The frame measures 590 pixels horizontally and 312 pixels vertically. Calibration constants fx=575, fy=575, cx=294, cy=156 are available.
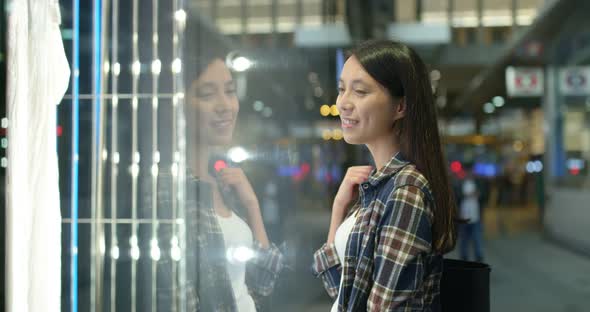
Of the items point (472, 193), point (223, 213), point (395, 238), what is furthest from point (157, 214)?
point (472, 193)

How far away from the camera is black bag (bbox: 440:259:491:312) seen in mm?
1382

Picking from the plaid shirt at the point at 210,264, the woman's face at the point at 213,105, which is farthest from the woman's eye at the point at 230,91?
the plaid shirt at the point at 210,264

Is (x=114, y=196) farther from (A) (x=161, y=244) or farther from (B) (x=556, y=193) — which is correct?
(B) (x=556, y=193)

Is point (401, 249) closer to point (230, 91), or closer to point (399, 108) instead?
point (399, 108)

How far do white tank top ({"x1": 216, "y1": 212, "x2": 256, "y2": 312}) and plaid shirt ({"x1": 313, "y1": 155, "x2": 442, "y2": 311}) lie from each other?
0.72 meters

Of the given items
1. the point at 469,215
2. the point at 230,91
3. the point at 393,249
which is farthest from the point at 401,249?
the point at 469,215

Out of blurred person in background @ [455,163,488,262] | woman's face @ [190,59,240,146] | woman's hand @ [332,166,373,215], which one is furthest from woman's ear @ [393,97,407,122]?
blurred person in background @ [455,163,488,262]

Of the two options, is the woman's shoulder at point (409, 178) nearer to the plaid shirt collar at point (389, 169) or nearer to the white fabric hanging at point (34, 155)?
the plaid shirt collar at point (389, 169)

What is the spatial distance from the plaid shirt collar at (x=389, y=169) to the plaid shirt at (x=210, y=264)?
0.79 m

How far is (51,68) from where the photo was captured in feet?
6.52

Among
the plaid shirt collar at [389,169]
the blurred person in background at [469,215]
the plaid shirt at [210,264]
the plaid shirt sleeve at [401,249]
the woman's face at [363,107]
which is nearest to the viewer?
the plaid shirt sleeve at [401,249]

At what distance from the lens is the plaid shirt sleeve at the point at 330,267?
4.83 feet

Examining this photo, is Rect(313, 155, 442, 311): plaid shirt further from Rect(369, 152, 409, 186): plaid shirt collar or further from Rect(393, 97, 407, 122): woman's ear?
Rect(393, 97, 407, 122): woman's ear

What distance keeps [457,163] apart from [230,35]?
340 cm
